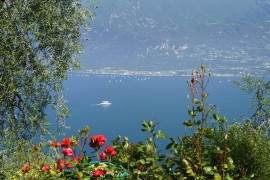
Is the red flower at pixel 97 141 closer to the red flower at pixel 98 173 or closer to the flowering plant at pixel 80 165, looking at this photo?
the flowering plant at pixel 80 165

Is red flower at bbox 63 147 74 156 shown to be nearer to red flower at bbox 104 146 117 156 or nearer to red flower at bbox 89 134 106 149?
red flower at bbox 89 134 106 149

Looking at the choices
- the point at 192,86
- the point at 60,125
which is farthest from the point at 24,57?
the point at 192,86

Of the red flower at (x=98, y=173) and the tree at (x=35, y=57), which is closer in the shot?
the red flower at (x=98, y=173)

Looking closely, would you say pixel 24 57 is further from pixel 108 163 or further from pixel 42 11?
pixel 108 163

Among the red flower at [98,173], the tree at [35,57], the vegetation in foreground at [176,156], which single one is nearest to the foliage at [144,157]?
the vegetation in foreground at [176,156]

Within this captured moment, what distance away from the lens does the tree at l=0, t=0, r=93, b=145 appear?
11672 mm

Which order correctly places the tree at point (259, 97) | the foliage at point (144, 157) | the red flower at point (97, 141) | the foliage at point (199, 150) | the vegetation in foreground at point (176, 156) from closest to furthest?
1. the foliage at point (199, 150)
2. the vegetation in foreground at point (176, 156)
3. the foliage at point (144, 157)
4. the red flower at point (97, 141)
5. the tree at point (259, 97)

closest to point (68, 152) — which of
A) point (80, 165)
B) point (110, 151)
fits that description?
point (80, 165)

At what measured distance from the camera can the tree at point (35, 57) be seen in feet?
38.3

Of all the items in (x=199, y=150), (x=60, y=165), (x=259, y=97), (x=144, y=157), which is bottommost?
(x=259, y=97)

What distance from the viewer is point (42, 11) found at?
12.0 m

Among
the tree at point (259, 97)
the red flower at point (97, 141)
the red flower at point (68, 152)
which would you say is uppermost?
the red flower at point (97, 141)

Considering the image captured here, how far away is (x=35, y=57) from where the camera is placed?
1263cm

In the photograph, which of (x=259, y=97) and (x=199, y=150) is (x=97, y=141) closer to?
(x=199, y=150)
